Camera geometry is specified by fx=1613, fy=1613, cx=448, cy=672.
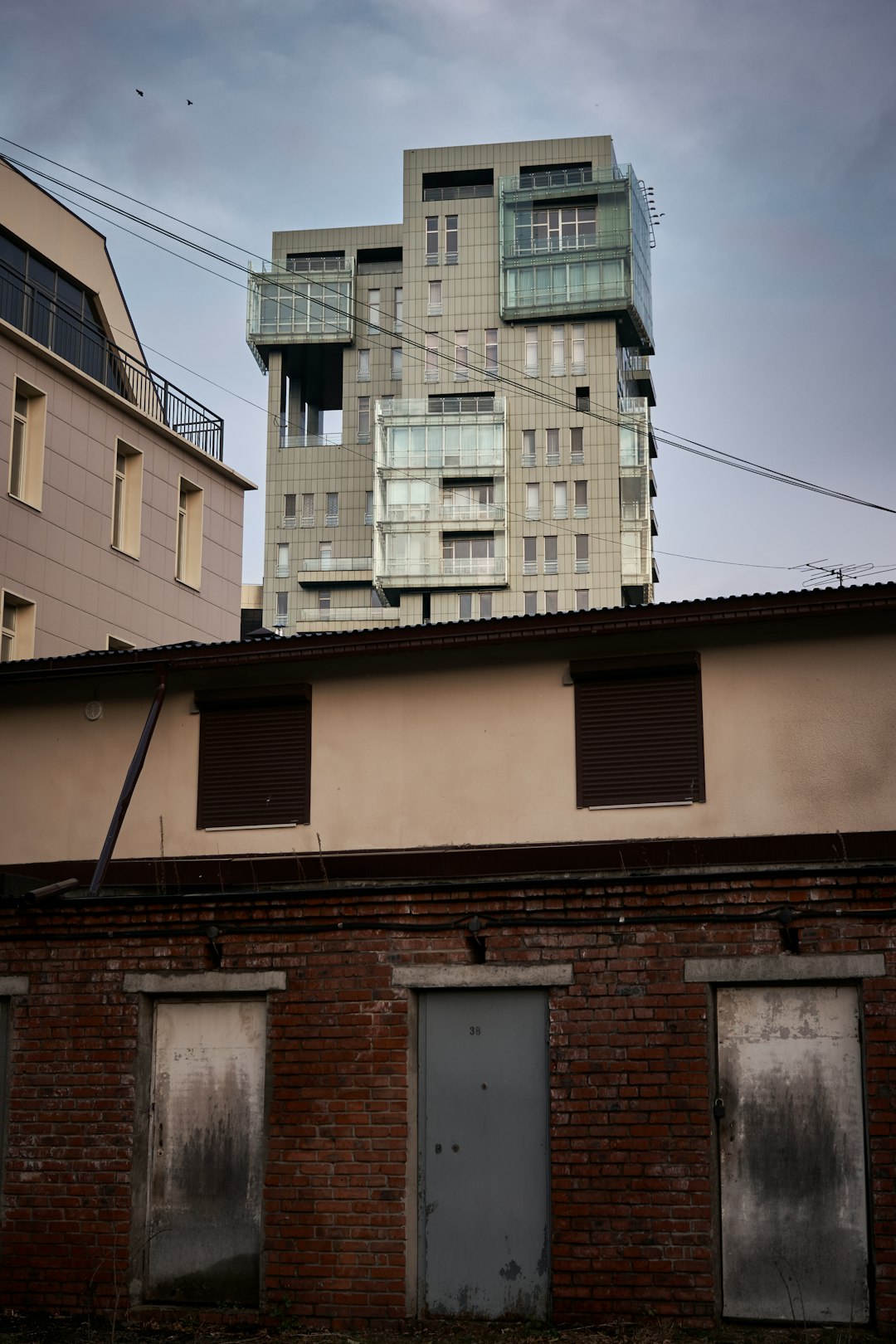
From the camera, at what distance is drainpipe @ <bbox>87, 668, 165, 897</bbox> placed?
15398 mm

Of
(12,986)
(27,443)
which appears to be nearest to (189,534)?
(27,443)

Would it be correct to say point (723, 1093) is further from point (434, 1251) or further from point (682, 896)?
point (434, 1251)

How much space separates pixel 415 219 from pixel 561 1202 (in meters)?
97.0

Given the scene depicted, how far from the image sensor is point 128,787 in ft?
53.9

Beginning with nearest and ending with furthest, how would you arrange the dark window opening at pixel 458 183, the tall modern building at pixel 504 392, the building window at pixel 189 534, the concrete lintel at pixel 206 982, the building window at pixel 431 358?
the concrete lintel at pixel 206 982, the building window at pixel 189 534, the tall modern building at pixel 504 392, the building window at pixel 431 358, the dark window opening at pixel 458 183

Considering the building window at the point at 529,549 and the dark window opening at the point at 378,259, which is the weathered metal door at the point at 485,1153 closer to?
the building window at the point at 529,549

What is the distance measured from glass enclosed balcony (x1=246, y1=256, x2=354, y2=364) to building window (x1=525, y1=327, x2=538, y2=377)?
13278 millimetres

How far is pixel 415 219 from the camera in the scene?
103062 millimetres

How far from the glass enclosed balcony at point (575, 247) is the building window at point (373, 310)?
10.9 metres

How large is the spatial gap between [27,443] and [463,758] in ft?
46.1

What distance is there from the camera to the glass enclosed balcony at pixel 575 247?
98.4 meters

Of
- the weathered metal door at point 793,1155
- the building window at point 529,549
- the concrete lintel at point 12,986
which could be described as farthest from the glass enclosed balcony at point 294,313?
the weathered metal door at point 793,1155

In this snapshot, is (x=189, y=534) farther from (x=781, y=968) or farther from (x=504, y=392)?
(x=504, y=392)

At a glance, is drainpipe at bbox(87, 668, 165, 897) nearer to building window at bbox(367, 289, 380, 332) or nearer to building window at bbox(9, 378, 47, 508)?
building window at bbox(9, 378, 47, 508)
